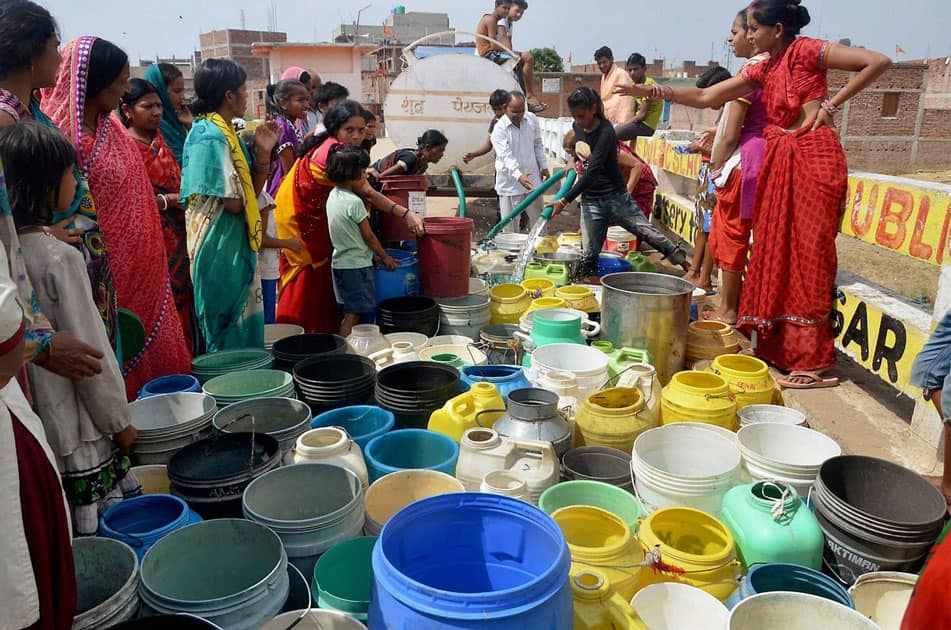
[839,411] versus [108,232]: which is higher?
[108,232]

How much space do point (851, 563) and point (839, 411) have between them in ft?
4.22

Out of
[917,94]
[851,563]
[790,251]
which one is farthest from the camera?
[917,94]

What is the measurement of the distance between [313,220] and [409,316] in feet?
3.05

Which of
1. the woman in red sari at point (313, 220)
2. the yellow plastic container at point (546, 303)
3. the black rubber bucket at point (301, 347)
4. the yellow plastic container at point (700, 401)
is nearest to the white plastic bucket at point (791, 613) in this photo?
the yellow plastic container at point (700, 401)

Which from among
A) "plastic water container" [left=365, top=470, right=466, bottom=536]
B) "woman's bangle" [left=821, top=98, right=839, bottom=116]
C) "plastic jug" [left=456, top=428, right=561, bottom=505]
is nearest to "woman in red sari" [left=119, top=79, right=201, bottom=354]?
"plastic water container" [left=365, top=470, right=466, bottom=536]

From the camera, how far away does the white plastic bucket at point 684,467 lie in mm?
2355

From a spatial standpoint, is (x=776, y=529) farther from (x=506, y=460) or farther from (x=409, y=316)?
(x=409, y=316)

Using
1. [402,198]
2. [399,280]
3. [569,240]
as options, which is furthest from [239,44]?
[399,280]

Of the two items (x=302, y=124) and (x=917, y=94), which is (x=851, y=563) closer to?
(x=302, y=124)

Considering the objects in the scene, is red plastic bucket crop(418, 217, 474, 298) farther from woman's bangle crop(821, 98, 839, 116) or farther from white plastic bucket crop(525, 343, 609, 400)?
→ woman's bangle crop(821, 98, 839, 116)

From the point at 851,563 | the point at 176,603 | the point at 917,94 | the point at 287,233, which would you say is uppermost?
the point at 917,94

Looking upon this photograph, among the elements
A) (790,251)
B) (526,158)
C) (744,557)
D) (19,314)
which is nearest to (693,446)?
(744,557)

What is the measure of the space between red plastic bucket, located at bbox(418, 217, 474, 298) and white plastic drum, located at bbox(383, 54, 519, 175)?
386 cm

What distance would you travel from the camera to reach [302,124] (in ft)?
19.0
